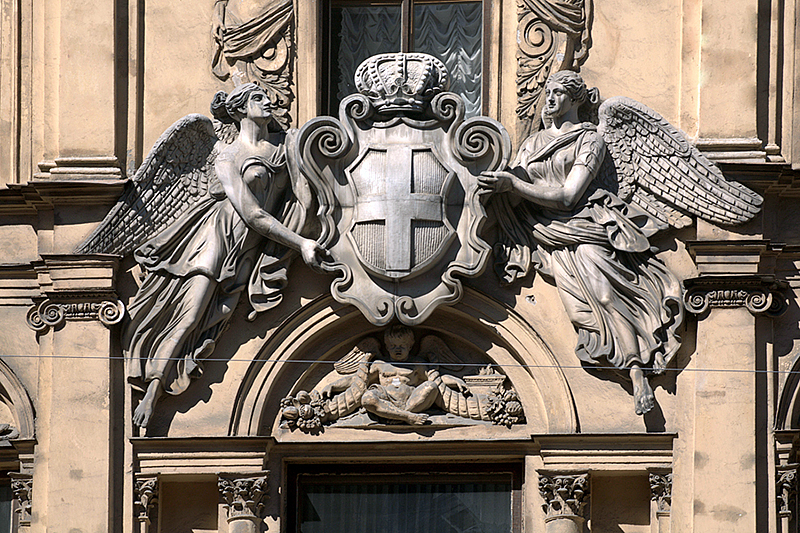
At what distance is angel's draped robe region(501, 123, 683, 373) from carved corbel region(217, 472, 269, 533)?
261cm

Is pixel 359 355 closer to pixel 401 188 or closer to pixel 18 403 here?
pixel 401 188

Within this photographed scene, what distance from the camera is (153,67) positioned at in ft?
53.8

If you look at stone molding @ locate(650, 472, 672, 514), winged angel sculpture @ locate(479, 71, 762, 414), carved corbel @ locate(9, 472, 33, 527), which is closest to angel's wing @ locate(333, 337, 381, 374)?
winged angel sculpture @ locate(479, 71, 762, 414)

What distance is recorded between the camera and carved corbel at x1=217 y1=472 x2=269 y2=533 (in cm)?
1557

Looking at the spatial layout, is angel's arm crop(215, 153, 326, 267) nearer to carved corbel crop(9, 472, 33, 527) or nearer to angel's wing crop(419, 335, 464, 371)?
angel's wing crop(419, 335, 464, 371)

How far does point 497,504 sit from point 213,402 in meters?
2.45

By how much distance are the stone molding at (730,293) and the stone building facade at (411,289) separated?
25 mm

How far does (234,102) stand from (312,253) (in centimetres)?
145

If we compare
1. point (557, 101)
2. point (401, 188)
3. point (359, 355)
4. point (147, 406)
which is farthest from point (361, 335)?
point (557, 101)

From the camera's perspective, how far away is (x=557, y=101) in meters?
15.9

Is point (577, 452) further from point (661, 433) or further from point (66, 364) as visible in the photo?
point (66, 364)

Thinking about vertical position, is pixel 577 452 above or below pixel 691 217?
below

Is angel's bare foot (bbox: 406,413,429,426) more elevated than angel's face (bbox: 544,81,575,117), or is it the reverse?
angel's face (bbox: 544,81,575,117)

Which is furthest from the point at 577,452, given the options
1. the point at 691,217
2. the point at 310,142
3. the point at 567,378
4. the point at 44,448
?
the point at 44,448
